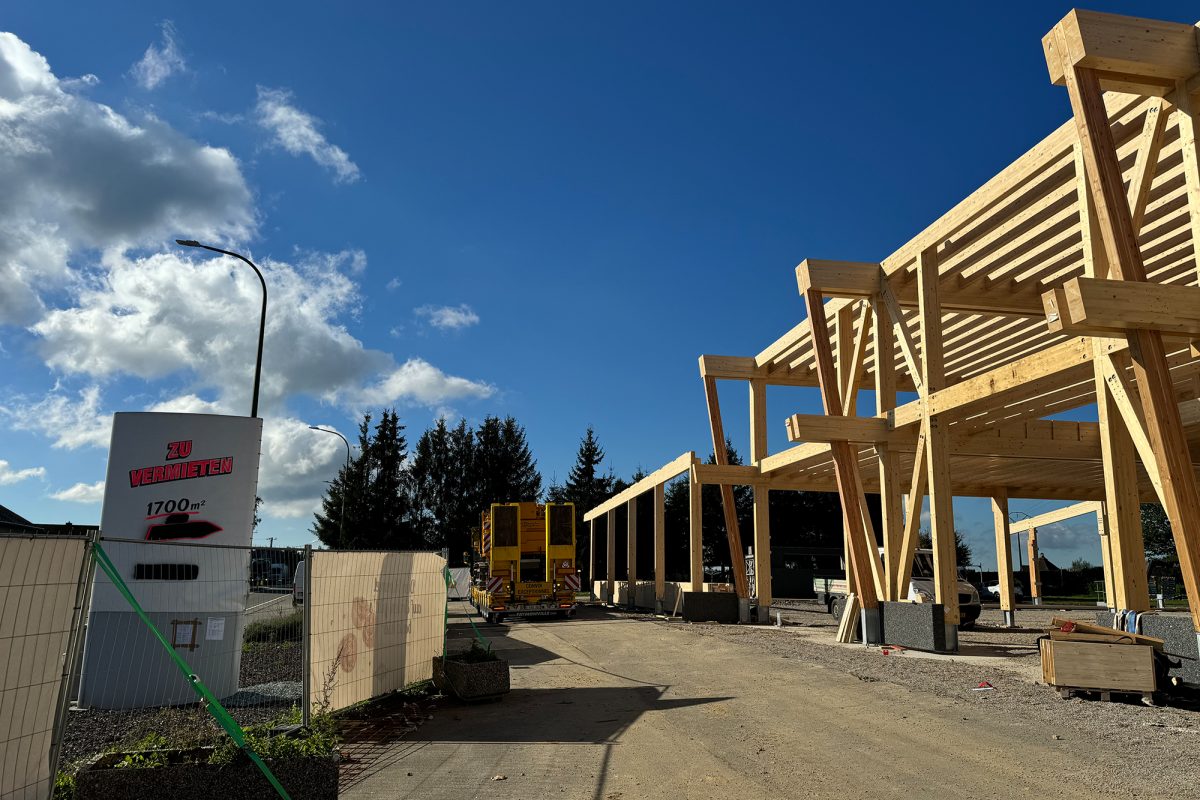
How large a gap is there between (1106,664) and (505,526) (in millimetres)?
19636

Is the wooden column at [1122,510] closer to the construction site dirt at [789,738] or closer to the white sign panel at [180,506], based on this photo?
the construction site dirt at [789,738]

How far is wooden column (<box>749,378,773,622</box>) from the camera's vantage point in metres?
24.6

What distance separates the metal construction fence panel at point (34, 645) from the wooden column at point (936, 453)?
46.6ft

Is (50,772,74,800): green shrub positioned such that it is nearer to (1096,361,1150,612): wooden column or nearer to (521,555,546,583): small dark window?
(1096,361,1150,612): wooden column

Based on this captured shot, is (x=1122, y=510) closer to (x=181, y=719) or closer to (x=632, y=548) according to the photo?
(x=181, y=719)

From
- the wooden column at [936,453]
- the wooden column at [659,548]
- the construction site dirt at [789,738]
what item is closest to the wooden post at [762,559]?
the wooden column at [659,548]

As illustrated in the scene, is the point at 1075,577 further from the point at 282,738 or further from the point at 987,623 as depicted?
the point at 282,738

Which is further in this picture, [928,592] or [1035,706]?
[928,592]

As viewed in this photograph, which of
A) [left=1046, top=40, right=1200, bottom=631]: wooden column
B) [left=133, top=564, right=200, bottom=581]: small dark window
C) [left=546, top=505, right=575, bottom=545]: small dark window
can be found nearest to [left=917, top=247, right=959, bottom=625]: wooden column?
[left=1046, top=40, right=1200, bottom=631]: wooden column

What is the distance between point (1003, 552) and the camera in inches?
1106

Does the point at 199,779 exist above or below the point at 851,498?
Answer: below

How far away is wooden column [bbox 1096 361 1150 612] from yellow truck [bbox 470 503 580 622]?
18.0 meters

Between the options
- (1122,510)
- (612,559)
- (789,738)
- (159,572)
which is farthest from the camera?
(612,559)

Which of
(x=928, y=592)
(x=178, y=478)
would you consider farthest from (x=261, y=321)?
(x=928, y=592)
